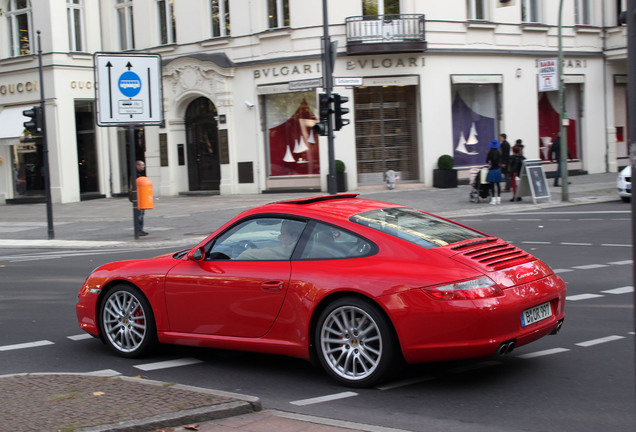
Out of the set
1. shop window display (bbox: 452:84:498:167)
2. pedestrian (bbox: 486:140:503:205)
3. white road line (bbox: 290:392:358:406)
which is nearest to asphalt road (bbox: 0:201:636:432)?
white road line (bbox: 290:392:358:406)

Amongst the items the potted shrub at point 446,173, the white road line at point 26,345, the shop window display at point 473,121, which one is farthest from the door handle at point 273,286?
the shop window display at point 473,121

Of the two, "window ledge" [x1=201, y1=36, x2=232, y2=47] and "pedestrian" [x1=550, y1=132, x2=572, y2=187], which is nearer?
"pedestrian" [x1=550, y1=132, x2=572, y2=187]

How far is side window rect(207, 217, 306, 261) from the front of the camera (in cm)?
627

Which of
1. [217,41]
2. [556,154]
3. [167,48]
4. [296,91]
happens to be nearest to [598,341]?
[296,91]

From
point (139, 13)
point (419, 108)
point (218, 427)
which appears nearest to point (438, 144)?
point (419, 108)

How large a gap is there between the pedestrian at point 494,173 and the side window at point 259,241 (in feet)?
57.1

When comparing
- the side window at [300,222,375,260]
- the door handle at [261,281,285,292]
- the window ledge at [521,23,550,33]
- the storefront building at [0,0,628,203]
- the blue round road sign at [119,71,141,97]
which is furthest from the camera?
the window ledge at [521,23,550,33]

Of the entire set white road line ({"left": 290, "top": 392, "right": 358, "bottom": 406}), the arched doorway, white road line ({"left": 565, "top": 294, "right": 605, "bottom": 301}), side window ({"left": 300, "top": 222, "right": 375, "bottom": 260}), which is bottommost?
white road line ({"left": 290, "top": 392, "right": 358, "bottom": 406})

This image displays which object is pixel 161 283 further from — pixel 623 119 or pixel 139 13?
pixel 623 119

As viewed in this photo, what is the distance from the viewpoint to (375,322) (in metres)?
5.57

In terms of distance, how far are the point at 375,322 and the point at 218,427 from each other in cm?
141

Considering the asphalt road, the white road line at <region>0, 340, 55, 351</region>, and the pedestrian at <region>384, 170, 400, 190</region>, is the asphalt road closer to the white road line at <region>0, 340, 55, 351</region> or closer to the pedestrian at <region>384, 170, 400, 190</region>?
the white road line at <region>0, 340, 55, 351</region>

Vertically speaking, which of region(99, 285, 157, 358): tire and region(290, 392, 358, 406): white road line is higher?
region(99, 285, 157, 358): tire

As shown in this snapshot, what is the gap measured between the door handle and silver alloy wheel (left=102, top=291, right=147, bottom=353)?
4.43 ft
